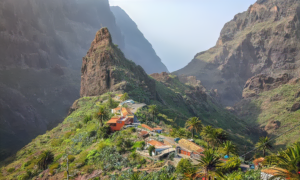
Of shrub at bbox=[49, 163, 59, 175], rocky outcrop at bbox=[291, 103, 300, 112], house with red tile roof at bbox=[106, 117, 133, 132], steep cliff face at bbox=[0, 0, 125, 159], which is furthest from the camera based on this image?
rocky outcrop at bbox=[291, 103, 300, 112]

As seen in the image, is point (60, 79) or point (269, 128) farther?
point (60, 79)

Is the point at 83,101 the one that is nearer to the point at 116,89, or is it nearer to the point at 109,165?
the point at 116,89

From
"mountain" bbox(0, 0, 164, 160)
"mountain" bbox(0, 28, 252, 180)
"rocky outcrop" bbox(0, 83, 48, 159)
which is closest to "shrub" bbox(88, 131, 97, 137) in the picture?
"mountain" bbox(0, 28, 252, 180)

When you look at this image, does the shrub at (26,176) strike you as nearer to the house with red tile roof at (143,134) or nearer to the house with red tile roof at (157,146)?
the house with red tile roof at (143,134)

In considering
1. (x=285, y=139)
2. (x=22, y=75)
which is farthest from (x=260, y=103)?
(x=22, y=75)

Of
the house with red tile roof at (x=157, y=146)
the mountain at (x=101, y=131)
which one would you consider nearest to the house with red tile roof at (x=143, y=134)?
the mountain at (x=101, y=131)

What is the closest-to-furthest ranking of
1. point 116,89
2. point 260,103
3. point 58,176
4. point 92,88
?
1. point 58,176
2. point 116,89
3. point 92,88
4. point 260,103

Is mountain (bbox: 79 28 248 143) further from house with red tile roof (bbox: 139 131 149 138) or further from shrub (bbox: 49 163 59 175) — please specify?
shrub (bbox: 49 163 59 175)

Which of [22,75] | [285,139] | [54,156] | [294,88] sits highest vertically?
[22,75]

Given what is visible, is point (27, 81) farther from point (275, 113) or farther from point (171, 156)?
point (275, 113)
